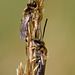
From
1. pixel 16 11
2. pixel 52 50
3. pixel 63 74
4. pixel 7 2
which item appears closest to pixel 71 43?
pixel 52 50

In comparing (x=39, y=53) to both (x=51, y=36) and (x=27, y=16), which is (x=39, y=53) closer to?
(x=27, y=16)

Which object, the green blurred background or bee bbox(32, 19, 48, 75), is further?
the green blurred background

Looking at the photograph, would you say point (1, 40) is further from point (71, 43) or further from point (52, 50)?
point (71, 43)

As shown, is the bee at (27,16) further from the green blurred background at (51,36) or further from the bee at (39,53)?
the green blurred background at (51,36)

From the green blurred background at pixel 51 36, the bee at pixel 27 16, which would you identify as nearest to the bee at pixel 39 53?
the bee at pixel 27 16

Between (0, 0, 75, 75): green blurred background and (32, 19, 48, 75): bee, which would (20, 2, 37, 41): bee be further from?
(0, 0, 75, 75): green blurred background

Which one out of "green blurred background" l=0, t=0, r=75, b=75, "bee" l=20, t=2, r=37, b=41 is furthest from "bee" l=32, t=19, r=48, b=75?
"green blurred background" l=0, t=0, r=75, b=75

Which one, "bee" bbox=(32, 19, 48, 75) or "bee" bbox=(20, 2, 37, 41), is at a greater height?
"bee" bbox=(20, 2, 37, 41)

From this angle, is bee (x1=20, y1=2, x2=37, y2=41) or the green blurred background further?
the green blurred background
